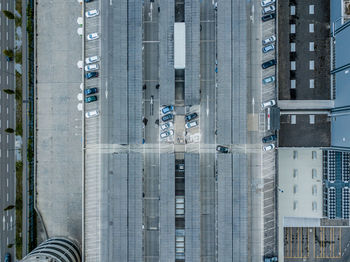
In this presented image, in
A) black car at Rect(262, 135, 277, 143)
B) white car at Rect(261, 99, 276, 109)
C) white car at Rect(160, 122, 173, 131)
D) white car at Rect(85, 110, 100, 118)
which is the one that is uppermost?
white car at Rect(261, 99, 276, 109)

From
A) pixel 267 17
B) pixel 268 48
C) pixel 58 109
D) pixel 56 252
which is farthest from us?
pixel 58 109

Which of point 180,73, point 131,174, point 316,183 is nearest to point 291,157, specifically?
point 316,183

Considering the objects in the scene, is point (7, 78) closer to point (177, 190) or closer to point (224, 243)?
point (177, 190)

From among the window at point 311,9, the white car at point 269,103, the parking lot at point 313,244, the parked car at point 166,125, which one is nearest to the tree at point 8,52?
the parked car at point 166,125

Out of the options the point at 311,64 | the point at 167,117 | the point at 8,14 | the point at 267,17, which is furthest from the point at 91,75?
the point at 311,64

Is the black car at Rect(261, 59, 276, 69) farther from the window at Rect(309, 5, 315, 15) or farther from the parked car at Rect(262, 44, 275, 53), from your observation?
the window at Rect(309, 5, 315, 15)

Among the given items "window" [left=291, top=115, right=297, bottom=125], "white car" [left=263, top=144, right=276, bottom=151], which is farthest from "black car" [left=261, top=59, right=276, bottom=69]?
"white car" [left=263, top=144, right=276, bottom=151]

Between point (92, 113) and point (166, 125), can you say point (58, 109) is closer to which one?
point (92, 113)
